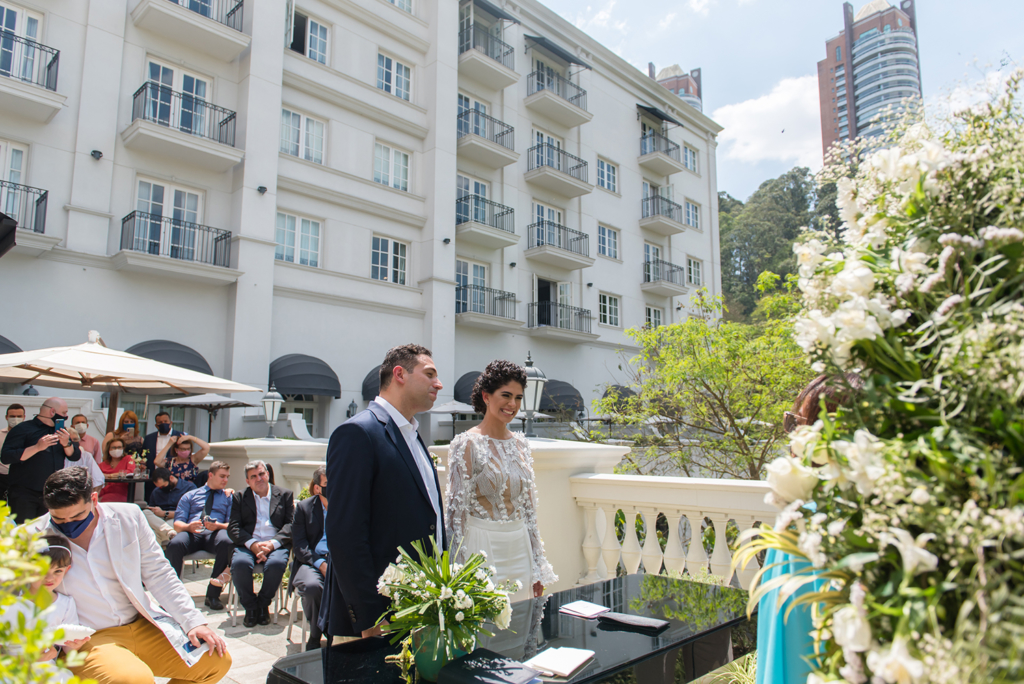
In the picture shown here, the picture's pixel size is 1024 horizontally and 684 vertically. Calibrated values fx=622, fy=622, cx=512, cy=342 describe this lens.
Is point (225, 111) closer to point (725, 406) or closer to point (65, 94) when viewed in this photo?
point (65, 94)

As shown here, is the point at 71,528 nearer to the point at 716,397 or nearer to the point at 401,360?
the point at 401,360

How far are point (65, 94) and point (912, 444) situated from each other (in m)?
16.2

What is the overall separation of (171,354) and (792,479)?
46.9 ft

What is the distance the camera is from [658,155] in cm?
2680

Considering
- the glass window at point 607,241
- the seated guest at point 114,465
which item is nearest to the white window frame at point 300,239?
the seated guest at point 114,465

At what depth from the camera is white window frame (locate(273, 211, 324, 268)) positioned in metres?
16.1

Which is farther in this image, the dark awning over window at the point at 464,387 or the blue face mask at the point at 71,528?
the dark awning over window at the point at 464,387

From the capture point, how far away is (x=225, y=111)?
14992 millimetres

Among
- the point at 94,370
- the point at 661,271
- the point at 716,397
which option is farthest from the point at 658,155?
the point at 94,370

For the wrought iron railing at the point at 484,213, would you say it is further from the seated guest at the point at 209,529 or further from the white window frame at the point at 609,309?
the seated guest at the point at 209,529

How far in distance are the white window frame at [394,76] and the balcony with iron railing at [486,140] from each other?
1.91 metres

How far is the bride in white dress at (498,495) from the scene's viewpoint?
11.4ft

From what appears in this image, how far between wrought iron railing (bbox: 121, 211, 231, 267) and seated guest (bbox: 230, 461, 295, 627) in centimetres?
889

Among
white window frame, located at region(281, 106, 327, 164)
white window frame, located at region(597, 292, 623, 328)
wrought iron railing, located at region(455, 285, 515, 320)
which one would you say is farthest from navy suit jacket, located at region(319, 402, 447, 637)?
white window frame, located at region(597, 292, 623, 328)
